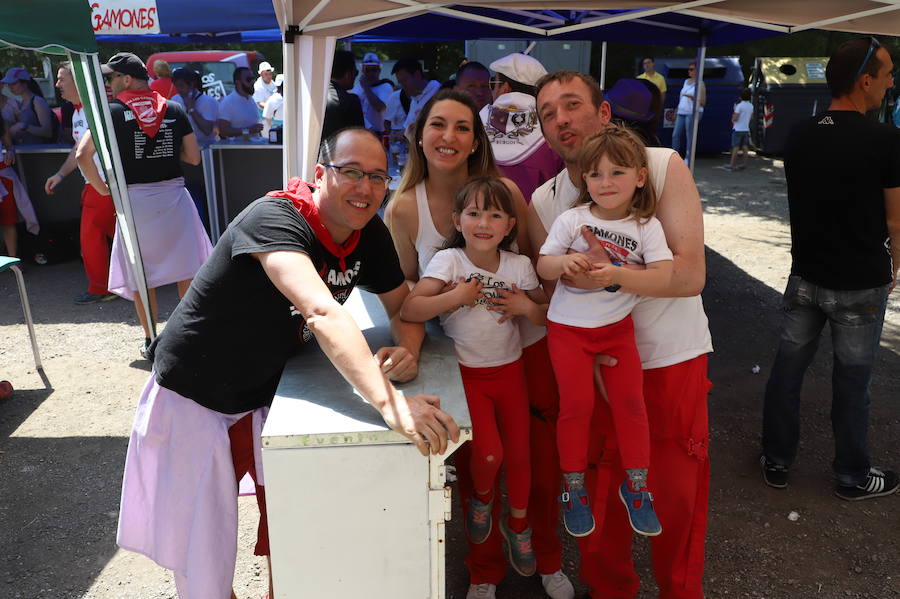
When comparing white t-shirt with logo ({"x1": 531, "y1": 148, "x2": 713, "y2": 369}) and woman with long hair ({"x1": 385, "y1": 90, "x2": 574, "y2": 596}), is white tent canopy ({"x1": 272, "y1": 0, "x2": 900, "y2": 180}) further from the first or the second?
white t-shirt with logo ({"x1": 531, "y1": 148, "x2": 713, "y2": 369})

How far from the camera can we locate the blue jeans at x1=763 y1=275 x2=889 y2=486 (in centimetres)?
329

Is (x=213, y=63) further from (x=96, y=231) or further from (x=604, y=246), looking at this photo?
(x=604, y=246)

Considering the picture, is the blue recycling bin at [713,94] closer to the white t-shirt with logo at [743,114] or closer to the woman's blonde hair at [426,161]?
the white t-shirt with logo at [743,114]

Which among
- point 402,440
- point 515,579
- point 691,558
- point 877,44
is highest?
point 877,44

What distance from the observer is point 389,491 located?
1.76m

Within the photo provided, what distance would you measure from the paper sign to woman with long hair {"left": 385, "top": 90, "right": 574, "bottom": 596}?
17.1ft

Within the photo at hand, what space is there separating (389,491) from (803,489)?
8.94ft

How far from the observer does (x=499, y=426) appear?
254cm

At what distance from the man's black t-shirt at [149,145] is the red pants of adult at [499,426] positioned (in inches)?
146

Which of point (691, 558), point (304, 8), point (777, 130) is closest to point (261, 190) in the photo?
point (304, 8)

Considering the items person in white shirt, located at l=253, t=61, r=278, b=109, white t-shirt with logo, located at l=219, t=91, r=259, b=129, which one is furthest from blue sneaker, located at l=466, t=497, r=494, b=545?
person in white shirt, located at l=253, t=61, r=278, b=109

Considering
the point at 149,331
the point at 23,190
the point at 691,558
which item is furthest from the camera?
the point at 23,190

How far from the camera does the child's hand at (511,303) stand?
7.86 feet

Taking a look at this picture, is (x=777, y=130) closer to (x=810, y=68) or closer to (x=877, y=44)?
(x=810, y=68)
